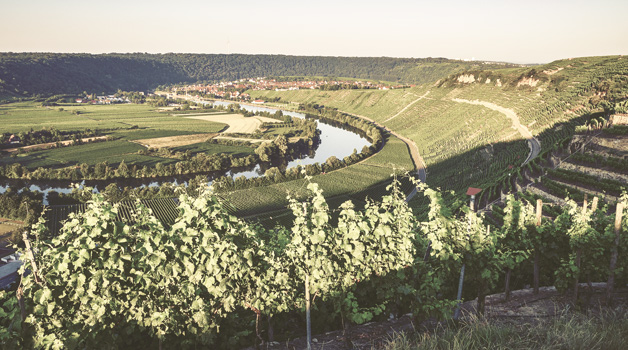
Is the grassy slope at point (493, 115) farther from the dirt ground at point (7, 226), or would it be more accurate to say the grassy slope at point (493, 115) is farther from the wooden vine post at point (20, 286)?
the dirt ground at point (7, 226)

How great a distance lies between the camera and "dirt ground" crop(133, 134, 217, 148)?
124750mm

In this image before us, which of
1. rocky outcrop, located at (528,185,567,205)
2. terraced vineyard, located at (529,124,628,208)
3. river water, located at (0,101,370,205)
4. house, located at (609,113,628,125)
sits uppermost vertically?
house, located at (609,113,628,125)

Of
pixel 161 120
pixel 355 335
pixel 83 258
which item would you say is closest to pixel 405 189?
pixel 355 335

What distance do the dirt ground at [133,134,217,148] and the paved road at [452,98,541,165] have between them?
97.4 metres

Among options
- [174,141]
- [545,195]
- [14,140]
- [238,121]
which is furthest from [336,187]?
[14,140]

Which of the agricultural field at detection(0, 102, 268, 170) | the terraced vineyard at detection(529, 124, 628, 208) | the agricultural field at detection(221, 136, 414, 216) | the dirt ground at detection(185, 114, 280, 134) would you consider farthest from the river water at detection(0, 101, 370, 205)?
the dirt ground at detection(185, 114, 280, 134)

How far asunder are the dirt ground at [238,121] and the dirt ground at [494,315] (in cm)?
13782

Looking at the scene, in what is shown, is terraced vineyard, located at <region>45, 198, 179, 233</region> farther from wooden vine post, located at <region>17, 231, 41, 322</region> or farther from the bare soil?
the bare soil

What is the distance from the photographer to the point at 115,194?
225 ft

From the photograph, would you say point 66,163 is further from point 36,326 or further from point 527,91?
point 527,91

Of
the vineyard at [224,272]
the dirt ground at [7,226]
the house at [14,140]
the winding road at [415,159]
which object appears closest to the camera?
the vineyard at [224,272]

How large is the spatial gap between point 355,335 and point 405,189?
6229cm

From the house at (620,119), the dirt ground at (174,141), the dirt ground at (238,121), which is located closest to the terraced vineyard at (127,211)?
the dirt ground at (174,141)

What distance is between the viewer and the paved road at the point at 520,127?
196ft
